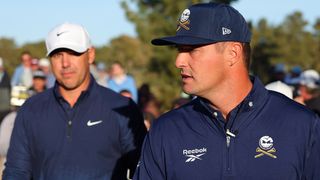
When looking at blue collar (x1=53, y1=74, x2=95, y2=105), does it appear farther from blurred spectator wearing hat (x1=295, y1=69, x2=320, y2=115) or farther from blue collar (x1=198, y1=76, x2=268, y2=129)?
blurred spectator wearing hat (x1=295, y1=69, x2=320, y2=115)

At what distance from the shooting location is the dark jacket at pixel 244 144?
4.52m

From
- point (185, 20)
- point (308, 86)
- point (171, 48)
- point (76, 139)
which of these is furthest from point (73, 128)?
point (171, 48)

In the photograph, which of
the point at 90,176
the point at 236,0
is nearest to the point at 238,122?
the point at 90,176

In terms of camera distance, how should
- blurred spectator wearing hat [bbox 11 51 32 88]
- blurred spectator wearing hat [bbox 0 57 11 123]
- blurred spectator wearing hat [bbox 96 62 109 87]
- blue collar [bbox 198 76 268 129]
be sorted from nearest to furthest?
1. blue collar [bbox 198 76 268 129]
2. blurred spectator wearing hat [bbox 96 62 109 87]
3. blurred spectator wearing hat [bbox 0 57 11 123]
4. blurred spectator wearing hat [bbox 11 51 32 88]

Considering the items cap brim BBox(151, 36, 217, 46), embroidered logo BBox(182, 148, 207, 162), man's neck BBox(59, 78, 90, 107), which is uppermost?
cap brim BBox(151, 36, 217, 46)

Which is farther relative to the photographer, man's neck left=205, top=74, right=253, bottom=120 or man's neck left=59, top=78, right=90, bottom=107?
man's neck left=59, top=78, right=90, bottom=107

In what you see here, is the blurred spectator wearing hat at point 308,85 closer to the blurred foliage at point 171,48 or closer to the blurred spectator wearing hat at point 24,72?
the blurred foliage at point 171,48

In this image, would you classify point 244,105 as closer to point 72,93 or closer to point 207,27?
point 207,27

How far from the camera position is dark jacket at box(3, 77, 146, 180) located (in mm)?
6547

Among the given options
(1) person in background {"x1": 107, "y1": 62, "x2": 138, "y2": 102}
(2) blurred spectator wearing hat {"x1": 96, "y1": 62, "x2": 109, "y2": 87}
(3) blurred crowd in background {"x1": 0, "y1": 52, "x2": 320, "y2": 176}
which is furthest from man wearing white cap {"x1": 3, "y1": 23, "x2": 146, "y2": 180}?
(1) person in background {"x1": 107, "y1": 62, "x2": 138, "y2": 102}

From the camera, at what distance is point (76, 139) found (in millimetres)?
6590

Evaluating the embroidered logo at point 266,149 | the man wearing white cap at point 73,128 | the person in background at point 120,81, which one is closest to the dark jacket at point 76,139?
the man wearing white cap at point 73,128

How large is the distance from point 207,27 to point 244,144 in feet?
2.19

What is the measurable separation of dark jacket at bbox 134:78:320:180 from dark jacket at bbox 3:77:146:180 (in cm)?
178
